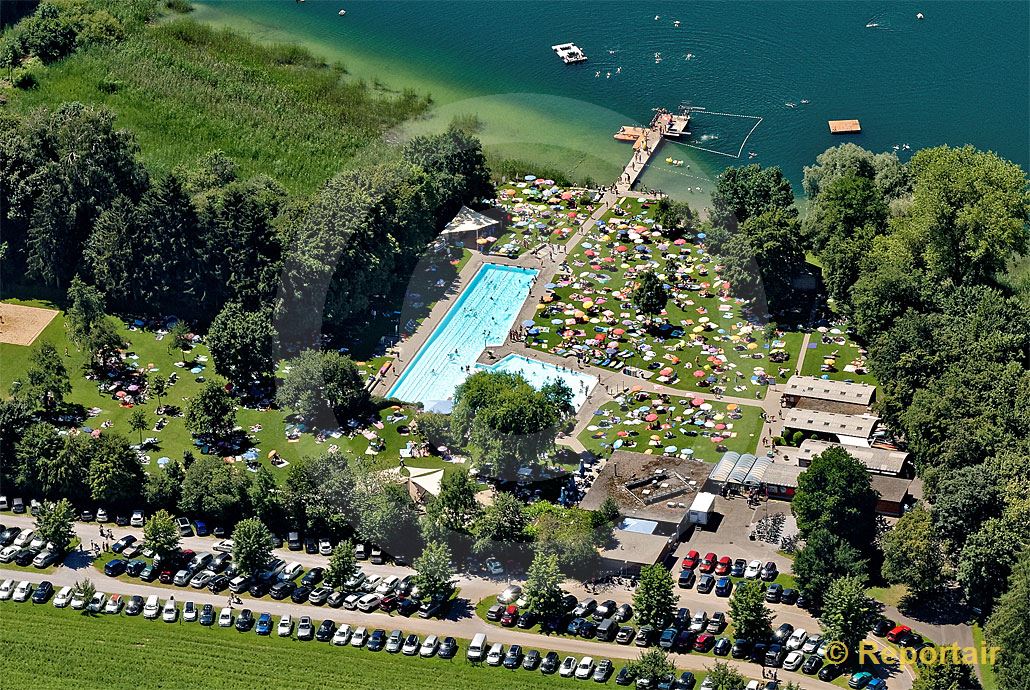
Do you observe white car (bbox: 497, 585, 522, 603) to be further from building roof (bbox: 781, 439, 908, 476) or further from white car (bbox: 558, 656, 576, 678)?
building roof (bbox: 781, 439, 908, 476)

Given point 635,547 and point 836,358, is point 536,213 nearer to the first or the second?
point 836,358

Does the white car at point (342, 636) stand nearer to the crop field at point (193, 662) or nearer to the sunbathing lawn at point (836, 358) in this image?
the crop field at point (193, 662)

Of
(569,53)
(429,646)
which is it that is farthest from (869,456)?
(569,53)

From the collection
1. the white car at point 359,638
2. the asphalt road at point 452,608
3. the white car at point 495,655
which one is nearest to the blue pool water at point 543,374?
the asphalt road at point 452,608

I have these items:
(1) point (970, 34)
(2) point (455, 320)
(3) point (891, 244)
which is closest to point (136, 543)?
(2) point (455, 320)

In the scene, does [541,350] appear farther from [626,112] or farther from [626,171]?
[626,112]
